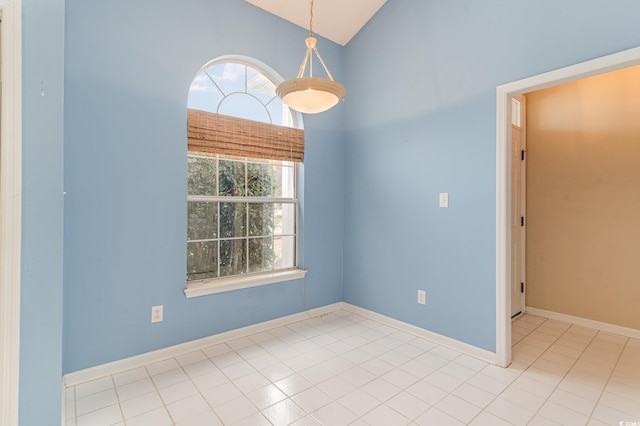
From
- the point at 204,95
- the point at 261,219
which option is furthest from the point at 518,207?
the point at 204,95

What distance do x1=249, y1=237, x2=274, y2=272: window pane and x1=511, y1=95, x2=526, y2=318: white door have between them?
8.66ft

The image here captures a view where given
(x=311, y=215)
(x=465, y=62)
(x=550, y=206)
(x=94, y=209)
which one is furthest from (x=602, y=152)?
(x=94, y=209)

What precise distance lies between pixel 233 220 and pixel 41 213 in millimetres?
1556

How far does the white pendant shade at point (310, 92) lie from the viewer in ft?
5.46

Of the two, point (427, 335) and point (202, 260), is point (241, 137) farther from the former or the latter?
point (427, 335)

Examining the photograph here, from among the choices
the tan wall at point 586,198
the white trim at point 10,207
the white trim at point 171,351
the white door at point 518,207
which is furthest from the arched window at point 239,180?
the tan wall at point 586,198

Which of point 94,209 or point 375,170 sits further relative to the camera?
point 375,170

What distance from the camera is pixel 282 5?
2.96 metres

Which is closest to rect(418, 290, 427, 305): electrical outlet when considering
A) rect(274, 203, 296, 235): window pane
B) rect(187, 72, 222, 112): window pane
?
rect(274, 203, 296, 235): window pane

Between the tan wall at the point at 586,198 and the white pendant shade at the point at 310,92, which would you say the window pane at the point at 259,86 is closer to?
the white pendant shade at the point at 310,92

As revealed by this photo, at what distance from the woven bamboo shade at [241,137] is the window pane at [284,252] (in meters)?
0.84

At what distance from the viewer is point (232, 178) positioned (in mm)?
2889

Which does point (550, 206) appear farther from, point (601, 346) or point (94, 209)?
point (94, 209)

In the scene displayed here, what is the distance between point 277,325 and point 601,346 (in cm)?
285
